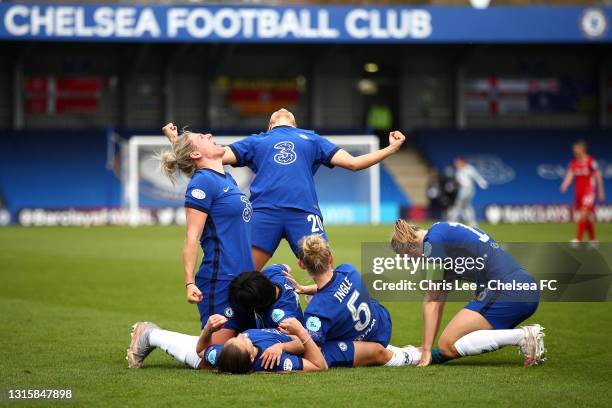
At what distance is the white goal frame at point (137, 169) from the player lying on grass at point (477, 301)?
86.5 feet

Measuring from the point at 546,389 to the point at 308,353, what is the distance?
1.77m

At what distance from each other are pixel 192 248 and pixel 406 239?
1650 millimetres

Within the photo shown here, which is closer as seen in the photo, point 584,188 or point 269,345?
point 269,345

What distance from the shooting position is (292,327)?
7.61 m

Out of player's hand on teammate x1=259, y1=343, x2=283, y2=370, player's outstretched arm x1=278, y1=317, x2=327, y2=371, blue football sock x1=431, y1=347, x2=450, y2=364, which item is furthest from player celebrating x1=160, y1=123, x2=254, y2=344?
blue football sock x1=431, y1=347, x2=450, y2=364

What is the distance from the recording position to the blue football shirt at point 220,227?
26.0ft

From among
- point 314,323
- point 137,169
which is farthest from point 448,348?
point 137,169

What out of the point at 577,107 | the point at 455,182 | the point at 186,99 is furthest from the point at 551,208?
the point at 186,99

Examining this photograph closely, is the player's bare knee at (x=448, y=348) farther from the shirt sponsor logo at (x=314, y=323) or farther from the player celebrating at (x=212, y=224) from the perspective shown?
the player celebrating at (x=212, y=224)

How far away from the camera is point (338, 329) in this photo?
7.94 metres

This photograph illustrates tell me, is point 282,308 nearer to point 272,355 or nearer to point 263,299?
point 263,299

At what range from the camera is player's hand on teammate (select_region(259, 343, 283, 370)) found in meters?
7.66

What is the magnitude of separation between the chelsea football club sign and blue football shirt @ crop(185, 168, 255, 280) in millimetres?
27382

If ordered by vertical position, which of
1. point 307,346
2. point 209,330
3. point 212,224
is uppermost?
point 212,224
